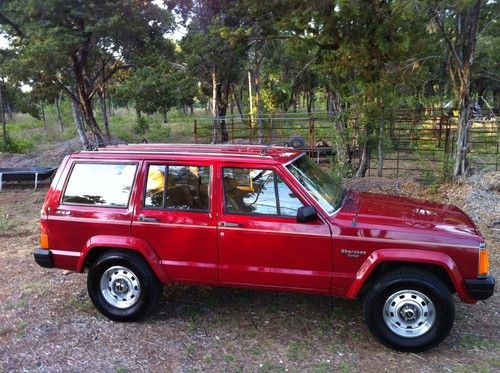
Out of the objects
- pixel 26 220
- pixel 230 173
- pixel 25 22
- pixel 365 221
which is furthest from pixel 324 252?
pixel 25 22

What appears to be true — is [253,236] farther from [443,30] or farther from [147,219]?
[443,30]

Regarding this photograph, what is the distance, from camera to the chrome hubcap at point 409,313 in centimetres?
415

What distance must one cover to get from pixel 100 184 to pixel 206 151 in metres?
1.12

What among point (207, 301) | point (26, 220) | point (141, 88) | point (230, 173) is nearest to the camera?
point (230, 173)

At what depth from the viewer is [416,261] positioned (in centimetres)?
406

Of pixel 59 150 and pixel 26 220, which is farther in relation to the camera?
pixel 59 150

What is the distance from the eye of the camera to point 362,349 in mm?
4281

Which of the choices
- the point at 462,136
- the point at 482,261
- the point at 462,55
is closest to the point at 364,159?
the point at 462,136

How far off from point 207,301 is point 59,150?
650 inches

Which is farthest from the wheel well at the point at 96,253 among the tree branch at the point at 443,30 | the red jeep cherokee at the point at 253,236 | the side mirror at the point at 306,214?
the tree branch at the point at 443,30

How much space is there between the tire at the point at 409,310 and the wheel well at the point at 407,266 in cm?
6

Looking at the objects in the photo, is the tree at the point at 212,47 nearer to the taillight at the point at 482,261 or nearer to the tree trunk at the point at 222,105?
the tree trunk at the point at 222,105

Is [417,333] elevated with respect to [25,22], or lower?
lower

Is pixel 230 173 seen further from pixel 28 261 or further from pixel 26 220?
pixel 26 220
